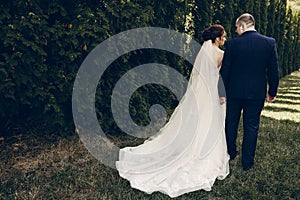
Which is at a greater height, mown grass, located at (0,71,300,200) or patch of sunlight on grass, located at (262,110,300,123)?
mown grass, located at (0,71,300,200)

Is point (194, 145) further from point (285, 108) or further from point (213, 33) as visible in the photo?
point (285, 108)

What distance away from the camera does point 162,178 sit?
4434mm

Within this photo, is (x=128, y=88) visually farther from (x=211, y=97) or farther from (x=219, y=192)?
(x=219, y=192)

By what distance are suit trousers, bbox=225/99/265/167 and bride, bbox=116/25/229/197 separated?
0.15 meters

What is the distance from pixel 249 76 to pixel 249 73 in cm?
4

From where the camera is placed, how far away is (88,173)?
4.61m

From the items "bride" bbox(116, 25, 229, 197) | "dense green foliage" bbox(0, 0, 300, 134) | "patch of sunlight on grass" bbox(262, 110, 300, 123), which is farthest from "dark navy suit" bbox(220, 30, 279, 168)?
"patch of sunlight on grass" bbox(262, 110, 300, 123)

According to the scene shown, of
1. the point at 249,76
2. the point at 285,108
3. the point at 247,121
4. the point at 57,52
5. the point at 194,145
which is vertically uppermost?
the point at 57,52

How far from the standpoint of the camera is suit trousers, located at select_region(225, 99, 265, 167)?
15.3 feet

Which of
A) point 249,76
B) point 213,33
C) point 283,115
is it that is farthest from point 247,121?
point 283,115

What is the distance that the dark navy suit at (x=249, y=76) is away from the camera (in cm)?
444

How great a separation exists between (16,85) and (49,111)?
0.79m

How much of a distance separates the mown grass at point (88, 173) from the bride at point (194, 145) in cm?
22

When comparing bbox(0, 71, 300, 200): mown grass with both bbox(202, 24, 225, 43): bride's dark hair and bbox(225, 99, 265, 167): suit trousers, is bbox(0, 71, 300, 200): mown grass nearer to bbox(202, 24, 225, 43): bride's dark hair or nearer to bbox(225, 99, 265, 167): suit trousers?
bbox(225, 99, 265, 167): suit trousers
